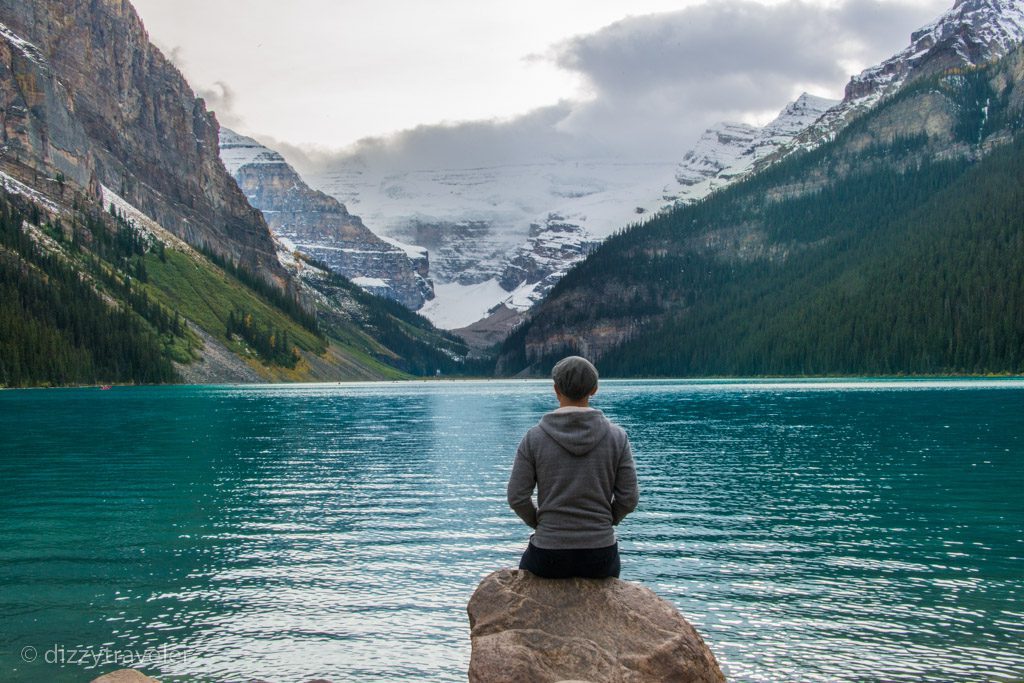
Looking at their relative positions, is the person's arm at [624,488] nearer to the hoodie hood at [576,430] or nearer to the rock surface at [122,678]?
the hoodie hood at [576,430]

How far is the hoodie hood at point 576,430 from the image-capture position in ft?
38.7

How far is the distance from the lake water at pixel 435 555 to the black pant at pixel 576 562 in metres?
5.73

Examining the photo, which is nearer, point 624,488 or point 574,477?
point 574,477

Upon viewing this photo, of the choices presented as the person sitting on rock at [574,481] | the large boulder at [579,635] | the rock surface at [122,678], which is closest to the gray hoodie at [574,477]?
the person sitting on rock at [574,481]

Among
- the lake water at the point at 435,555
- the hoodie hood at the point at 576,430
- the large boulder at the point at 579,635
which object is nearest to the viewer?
the large boulder at the point at 579,635

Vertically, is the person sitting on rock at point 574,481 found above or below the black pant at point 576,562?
above

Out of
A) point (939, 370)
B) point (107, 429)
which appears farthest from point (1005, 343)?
point (107, 429)

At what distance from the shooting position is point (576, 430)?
1188cm

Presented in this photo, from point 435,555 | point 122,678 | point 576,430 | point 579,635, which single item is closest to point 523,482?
point 576,430

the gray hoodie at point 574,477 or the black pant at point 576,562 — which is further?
the black pant at point 576,562

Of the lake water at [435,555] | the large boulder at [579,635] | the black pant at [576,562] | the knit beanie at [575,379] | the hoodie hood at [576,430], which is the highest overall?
the knit beanie at [575,379]

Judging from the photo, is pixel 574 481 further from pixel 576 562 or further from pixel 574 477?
pixel 576 562

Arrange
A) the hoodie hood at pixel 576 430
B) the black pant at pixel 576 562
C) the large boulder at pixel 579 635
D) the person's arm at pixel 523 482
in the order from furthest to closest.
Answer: the black pant at pixel 576 562 → the person's arm at pixel 523 482 → the hoodie hood at pixel 576 430 → the large boulder at pixel 579 635

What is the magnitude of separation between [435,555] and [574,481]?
54.2 ft
